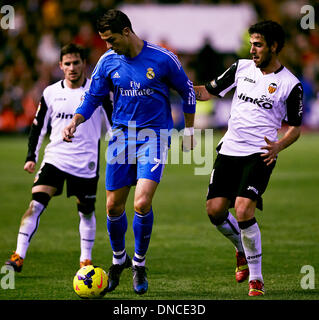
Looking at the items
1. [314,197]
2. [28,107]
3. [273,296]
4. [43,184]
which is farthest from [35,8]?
[273,296]

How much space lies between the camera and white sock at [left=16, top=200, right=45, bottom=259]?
8.44 meters

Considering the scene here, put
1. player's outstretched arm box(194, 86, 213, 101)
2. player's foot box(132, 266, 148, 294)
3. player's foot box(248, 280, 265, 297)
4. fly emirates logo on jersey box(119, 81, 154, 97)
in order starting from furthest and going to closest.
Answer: player's outstretched arm box(194, 86, 213, 101) → fly emirates logo on jersey box(119, 81, 154, 97) → player's foot box(132, 266, 148, 294) → player's foot box(248, 280, 265, 297)

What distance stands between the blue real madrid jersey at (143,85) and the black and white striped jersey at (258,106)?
480mm

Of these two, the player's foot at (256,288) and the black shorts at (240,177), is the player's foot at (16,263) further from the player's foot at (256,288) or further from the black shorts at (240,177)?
the player's foot at (256,288)

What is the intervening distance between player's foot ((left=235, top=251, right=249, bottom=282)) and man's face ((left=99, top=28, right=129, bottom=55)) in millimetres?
2454

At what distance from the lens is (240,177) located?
7617 millimetres

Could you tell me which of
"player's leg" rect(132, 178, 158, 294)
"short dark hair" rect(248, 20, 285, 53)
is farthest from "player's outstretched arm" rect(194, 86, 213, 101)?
"player's leg" rect(132, 178, 158, 294)

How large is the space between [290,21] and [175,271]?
2973 centimetres

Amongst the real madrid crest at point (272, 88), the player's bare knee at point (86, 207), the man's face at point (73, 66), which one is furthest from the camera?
the player's bare knee at point (86, 207)

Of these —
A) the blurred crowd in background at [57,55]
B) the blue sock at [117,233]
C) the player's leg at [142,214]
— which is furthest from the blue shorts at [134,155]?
the blurred crowd in background at [57,55]

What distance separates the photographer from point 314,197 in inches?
592

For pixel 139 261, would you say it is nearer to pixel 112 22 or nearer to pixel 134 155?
pixel 134 155

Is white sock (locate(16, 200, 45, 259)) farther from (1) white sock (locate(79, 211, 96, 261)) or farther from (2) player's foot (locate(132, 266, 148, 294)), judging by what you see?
(2) player's foot (locate(132, 266, 148, 294))

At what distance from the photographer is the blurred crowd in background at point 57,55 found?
30.8 m
